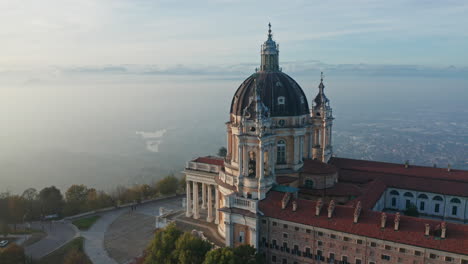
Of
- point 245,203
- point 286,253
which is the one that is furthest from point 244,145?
point 286,253

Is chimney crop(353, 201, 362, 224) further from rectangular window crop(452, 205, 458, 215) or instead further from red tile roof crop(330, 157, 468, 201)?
rectangular window crop(452, 205, 458, 215)

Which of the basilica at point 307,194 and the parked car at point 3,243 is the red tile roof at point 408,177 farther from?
the parked car at point 3,243

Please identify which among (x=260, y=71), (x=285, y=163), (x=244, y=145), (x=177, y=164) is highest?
(x=260, y=71)

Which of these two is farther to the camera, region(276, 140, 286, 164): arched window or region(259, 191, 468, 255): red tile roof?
region(276, 140, 286, 164): arched window

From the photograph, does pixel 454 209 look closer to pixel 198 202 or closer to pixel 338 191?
pixel 338 191

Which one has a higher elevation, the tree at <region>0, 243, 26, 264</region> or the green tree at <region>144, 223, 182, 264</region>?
the green tree at <region>144, 223, 182, 264</region>

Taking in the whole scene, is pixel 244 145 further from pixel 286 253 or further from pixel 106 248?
pixel 106 248

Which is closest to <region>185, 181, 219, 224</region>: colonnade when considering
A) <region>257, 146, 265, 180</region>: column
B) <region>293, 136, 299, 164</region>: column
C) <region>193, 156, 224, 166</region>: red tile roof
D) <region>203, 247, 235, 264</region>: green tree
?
<region>193, 156, 224, 166</region>: red tile roof
